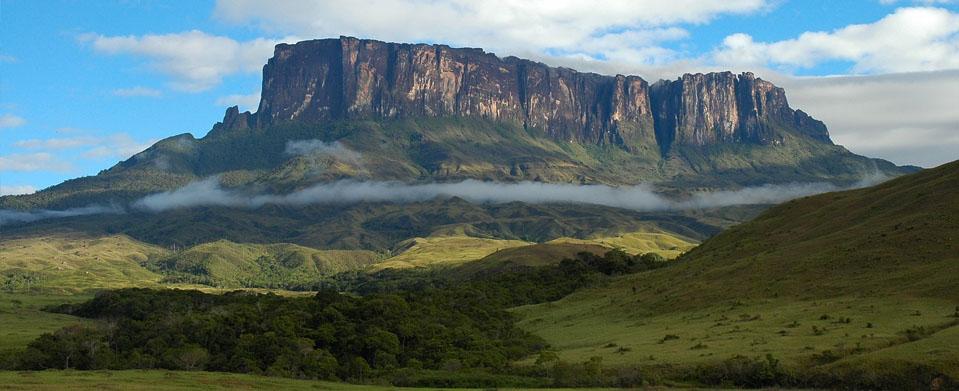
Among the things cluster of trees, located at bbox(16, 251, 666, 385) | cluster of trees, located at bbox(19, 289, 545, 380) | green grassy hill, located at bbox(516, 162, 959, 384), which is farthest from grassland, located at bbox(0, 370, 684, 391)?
green grassy hill, located at bbox(516, 162, 959, 384)

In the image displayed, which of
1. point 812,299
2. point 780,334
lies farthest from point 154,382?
point 812,299

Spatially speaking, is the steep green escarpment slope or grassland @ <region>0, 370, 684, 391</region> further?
the steep green escarpment slope

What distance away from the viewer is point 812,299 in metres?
105

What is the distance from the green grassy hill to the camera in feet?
255

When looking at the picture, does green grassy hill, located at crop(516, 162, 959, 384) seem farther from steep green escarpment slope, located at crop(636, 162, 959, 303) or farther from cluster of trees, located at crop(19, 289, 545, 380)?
cluster of trees, located at crop(19, 289, 545, 380)

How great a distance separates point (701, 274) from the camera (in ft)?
447

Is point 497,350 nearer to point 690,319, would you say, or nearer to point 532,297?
point 690,319

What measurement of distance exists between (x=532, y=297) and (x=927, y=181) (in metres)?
71.6

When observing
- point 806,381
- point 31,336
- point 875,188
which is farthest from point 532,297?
point 806,381

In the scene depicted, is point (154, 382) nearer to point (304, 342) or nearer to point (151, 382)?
point (151, 382)

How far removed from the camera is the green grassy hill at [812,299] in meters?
77.8

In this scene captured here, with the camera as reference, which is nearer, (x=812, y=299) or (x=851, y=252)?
(x=812, y=299)

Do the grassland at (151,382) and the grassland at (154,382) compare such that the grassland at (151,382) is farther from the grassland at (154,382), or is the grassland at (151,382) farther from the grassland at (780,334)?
the grassland at (780,334)

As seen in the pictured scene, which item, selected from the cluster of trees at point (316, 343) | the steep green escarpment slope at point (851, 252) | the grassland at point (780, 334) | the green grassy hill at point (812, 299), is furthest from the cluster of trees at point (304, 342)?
the steep green escarpment slope at point (851, 252)
